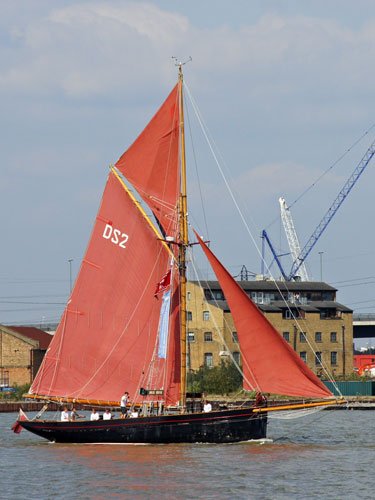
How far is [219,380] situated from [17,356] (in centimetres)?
2986

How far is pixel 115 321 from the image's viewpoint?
201ft

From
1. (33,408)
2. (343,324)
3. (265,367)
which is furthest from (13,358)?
(265,367)

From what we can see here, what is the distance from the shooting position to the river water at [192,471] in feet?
141

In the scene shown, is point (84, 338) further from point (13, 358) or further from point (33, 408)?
point (13, 358)

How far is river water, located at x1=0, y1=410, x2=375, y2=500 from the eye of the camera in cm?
4291

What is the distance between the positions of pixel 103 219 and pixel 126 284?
471 centimetres

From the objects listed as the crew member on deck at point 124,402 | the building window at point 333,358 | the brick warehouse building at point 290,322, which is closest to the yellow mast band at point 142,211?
the crew member on deck at point 124,402

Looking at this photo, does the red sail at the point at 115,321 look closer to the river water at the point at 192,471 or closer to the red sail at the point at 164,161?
the red sail at the point at 164,161

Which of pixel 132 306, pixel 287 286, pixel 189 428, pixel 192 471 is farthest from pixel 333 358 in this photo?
pixel 192 471

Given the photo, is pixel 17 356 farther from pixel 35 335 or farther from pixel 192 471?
pixel 192 471

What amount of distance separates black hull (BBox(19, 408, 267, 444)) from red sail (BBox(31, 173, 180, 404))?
9.23 feet

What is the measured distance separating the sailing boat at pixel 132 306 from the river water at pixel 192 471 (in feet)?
10.9

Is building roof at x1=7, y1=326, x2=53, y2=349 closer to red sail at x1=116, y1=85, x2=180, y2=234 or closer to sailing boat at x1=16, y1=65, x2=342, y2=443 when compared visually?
sailing boat at x1=16, y1=65, x2=342, y2=443

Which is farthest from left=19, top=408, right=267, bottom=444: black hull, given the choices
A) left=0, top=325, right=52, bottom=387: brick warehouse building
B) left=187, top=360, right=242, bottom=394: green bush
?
left=0, top=325, right=52, bottom=387: brick warehouse building
